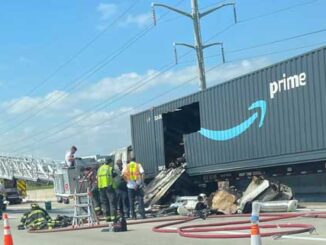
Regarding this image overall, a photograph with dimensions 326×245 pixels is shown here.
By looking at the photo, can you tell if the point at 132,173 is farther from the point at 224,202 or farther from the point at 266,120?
the point at 266,120

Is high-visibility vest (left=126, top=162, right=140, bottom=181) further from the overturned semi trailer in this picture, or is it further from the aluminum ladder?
the overturned semi trailer

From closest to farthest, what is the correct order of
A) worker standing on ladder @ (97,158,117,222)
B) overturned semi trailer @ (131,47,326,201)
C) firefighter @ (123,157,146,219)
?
worker standing on ladder @ (97,158,117,222) → overturned semi trailer @ (131,47,326,201) → firefighter @ (123,157,146,219)

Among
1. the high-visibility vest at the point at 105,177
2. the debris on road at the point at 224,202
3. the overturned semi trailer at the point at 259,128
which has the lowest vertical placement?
the debris on road at the point at 224,202

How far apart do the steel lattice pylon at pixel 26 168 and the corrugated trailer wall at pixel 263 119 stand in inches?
794

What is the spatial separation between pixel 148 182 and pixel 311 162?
932 cm

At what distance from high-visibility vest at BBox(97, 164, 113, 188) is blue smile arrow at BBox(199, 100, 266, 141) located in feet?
16.1

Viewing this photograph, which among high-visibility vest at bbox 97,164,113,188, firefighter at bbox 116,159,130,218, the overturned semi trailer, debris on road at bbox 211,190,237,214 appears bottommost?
debris on road at bbox 211,190,237,214

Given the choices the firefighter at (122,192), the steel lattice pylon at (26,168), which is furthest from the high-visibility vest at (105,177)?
the steel lattice pylon at (26,168)

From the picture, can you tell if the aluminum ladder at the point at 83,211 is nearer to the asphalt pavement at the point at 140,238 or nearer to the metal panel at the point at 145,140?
the asphalt pavement at the point at 140,238

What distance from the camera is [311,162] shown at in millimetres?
16766

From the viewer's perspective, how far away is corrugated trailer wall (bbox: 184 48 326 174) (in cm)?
1619

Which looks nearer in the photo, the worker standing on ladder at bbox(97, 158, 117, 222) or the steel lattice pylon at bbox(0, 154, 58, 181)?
the worker standing on ladder at bbox(97, 158, 117, 222)

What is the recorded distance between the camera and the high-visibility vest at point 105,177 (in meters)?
16.2

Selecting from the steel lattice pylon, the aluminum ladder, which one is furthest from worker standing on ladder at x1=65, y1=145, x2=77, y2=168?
the steel lattice pylon
